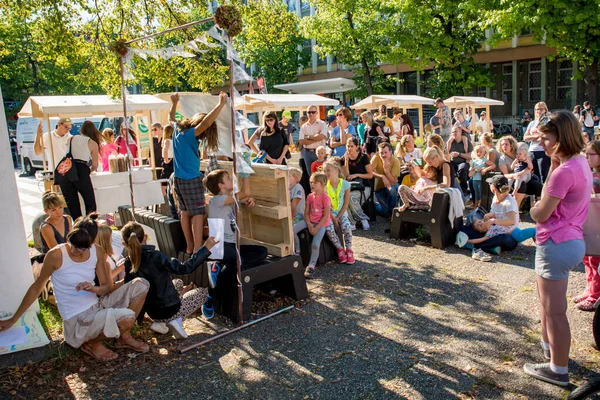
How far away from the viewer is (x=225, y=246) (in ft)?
17.1

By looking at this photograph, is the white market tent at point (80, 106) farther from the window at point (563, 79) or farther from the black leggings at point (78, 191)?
the window at point (563, 79)

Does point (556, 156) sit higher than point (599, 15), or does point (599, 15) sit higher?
point (599, 15)

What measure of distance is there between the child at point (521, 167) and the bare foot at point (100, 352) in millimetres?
6662

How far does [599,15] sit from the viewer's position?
19.1 m

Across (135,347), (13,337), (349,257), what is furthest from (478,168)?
(13,337)

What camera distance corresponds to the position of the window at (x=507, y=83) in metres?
32.9

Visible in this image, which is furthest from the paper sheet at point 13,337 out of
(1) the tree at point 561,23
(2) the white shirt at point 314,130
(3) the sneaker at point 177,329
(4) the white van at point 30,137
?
(1) the tree at point 561,23

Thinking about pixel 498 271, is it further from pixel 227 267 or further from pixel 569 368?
pixel 227 267

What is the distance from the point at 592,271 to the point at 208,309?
3.67 meters

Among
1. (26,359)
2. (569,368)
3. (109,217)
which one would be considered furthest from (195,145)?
(109,217)

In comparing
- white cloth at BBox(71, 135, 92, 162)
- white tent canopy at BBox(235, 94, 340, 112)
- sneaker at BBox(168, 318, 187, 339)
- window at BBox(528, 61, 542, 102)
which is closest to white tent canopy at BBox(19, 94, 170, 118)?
white cloth at BBox(71, 135, 92, 162)

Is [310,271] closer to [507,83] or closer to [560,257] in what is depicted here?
[560,257]

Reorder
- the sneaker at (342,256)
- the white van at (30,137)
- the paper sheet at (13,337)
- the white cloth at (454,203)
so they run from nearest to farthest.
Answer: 1. the paper sheet at (13,337)
2. the sneaker at (342,256)
3. the white cloth at (454,203)
4. the white van at (30,137)

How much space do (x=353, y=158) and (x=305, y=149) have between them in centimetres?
118
